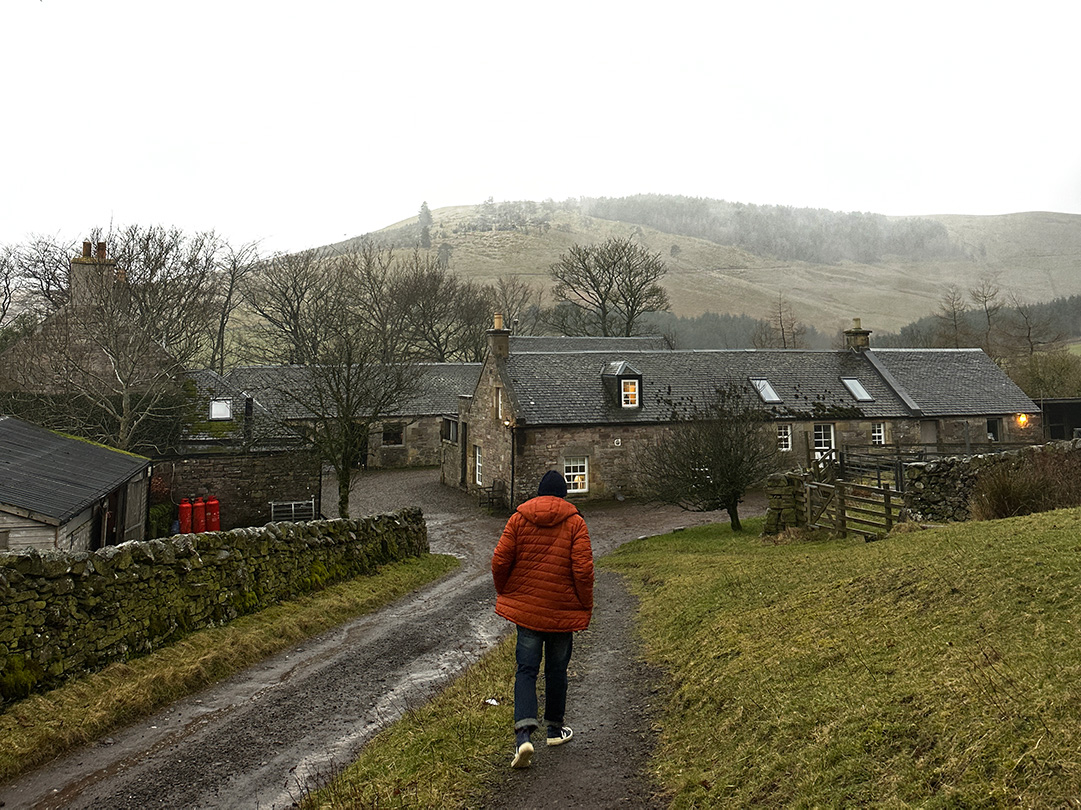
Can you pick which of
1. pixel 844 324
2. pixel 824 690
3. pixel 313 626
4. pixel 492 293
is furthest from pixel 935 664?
pixel 844 324

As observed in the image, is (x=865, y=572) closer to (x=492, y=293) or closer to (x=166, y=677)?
(x=166, y=677)

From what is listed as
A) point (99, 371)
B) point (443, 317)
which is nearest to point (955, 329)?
→ point (443, 317)

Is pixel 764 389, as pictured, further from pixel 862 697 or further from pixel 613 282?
pixel 613 282

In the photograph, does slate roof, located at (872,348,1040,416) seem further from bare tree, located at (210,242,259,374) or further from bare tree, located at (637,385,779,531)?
bare tree, located at (210,242,259,374)

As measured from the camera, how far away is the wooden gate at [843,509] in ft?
48.1

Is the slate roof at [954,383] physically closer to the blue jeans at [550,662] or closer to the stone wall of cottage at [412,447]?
the stone wall of cottage at [412,447]

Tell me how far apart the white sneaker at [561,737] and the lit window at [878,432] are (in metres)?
31.1

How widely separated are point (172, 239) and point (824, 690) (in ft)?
135

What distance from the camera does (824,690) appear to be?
5344 millimetres

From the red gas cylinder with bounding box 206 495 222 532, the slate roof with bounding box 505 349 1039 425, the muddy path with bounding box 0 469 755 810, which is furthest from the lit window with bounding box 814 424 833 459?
the red gas cylinder with bounding box 206 495 222 532

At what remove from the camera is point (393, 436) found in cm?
4322

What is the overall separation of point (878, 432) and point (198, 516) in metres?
28.7

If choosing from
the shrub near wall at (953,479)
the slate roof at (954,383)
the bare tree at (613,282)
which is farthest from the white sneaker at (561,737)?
the bare tree at (613,282)

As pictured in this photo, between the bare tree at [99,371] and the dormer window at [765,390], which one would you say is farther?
the dormer window at [765,390]
